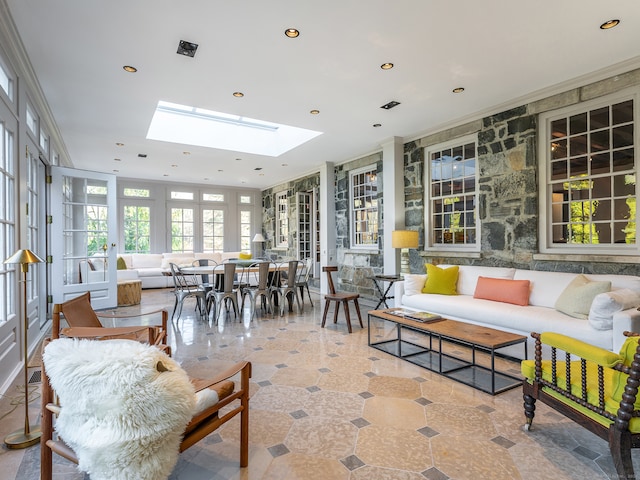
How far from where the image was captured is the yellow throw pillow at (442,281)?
4.61m

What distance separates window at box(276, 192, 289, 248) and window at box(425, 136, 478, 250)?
5017 millimetres

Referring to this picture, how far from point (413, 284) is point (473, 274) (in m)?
0.77

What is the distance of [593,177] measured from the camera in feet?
13.1

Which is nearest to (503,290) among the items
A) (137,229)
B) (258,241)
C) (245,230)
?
(258,241)

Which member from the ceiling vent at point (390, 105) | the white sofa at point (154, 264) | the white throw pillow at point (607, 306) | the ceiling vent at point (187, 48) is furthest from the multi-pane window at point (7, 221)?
the white sofa at point (154, 264)

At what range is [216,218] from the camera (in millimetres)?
10992

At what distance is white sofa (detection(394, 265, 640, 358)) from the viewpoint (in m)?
2.85

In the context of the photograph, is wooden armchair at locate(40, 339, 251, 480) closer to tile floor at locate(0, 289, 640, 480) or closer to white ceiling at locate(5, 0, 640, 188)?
tile floor at locate(0, 289, 640, 480)

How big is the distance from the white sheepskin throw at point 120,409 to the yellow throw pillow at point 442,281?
3760 millimetres

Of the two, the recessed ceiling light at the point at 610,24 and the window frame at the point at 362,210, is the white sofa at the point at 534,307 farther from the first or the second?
the recessed ceiling light at the point at 610,24

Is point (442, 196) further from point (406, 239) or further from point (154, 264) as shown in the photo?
point (154, 264)

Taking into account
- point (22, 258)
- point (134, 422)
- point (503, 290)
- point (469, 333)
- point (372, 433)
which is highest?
point (22, 258)

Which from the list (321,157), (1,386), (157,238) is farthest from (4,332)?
(157,238)

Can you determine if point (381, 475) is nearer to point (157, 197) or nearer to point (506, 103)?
point (506, 103)
